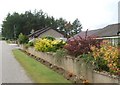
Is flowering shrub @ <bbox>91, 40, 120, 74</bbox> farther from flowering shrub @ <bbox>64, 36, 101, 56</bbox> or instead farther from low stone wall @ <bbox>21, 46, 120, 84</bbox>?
flowering shrub @ <bbox>64, 36, 101, 56</bbox>

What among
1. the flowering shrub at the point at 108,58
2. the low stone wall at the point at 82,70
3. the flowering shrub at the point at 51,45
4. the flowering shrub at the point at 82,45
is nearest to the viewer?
the low stone wall at the point at 82,70

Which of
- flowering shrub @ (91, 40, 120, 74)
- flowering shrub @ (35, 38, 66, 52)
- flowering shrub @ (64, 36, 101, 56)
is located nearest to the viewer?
flowering shrub @ (91, 40, 120, 74)

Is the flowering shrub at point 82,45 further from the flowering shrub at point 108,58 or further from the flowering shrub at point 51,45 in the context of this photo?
the flowering shrub at point 51,45

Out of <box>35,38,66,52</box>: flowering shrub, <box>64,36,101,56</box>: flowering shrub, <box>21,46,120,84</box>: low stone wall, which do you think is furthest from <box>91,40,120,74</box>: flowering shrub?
<box>35,38,66,52</box>: flowering shrub

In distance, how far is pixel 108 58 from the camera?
10094 mm

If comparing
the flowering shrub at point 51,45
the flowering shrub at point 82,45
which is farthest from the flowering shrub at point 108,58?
the flowering shrub at point 51,45

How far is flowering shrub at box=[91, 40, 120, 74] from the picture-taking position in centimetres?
960

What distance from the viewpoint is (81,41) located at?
47.3ft

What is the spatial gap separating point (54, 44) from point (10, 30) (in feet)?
320

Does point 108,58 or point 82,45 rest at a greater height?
point 82,45

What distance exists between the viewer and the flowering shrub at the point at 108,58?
9.60 metres

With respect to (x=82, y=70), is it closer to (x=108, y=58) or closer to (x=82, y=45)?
(x=108, y=58)

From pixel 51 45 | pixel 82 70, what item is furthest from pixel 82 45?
pixel 51 45

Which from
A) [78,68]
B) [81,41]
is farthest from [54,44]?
[78,68]
